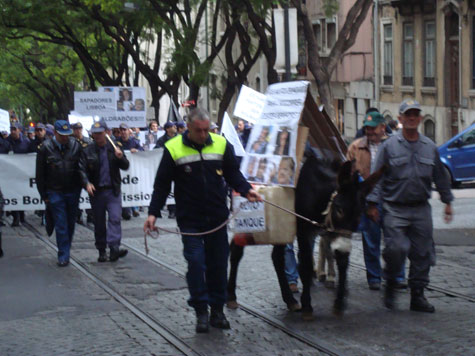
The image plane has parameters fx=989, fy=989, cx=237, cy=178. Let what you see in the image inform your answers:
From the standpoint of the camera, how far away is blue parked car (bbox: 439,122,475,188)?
23562mm

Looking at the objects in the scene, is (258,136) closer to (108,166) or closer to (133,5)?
(108,166)

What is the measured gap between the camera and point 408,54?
116 ft

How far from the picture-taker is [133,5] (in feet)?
95.0

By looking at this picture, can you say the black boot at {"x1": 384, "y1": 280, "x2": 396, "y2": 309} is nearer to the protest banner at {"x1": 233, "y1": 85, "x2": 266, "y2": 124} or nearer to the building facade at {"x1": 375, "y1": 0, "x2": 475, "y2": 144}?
the protest banner at {"x1": 233, "y1": 85, "x2": 266, "y2": 124}

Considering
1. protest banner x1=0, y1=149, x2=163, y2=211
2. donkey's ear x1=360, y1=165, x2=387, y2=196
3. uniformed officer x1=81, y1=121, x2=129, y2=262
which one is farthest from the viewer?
protest banner x1=0, y1=149, x2=163, y2=211

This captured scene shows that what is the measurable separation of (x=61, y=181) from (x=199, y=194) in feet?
14.5

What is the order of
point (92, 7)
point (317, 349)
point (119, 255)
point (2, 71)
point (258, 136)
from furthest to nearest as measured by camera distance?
point (2, 71) → point (92, 7) → point (119, 255) → point (258, 136) → point (317, 349)

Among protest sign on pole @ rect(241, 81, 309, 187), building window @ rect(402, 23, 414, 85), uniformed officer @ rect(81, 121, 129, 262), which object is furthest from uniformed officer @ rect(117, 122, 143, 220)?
building window @ rect(402, 23, 414, 85)

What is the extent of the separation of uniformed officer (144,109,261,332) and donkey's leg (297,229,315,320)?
64 cm

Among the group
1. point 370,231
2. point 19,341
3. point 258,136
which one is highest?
point 258,136

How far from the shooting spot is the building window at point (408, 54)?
115ft

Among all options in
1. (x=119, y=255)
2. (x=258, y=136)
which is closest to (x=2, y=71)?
(x=119, y=255)

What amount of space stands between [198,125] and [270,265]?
13.2 feet

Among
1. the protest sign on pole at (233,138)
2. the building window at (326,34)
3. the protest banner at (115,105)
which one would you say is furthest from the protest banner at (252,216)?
the building window at (326,34)
